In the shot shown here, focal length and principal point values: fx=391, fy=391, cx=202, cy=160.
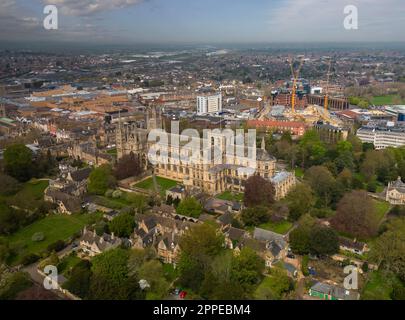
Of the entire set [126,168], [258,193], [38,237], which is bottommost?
[38,237]

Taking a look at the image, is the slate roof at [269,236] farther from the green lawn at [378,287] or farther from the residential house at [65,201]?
the residential house at [65,201]

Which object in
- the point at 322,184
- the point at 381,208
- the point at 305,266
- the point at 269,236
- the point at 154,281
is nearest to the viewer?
the point at 154,281

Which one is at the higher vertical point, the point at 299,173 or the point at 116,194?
the point at 299,173

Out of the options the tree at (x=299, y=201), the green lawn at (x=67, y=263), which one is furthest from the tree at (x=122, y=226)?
the tree at (x=299, y=201)

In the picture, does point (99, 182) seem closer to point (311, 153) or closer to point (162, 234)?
point (162, 234)

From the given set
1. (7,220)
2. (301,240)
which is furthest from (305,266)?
(7,220)

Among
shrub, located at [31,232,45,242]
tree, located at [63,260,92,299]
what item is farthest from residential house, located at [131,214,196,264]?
shrub, located at [31,232,45,242]
